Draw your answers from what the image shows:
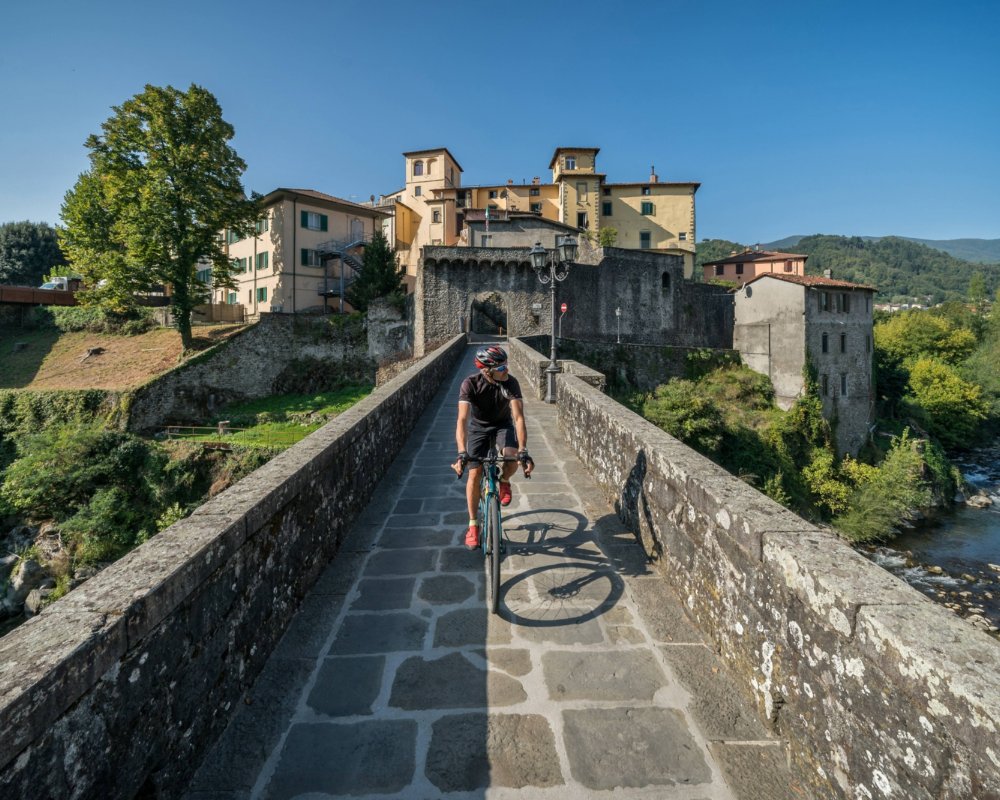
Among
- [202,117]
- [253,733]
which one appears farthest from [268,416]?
[253,733]

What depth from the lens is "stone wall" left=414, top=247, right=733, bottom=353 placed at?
111ft

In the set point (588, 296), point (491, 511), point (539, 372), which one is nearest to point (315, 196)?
point (588, 296)

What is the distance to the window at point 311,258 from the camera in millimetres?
37219

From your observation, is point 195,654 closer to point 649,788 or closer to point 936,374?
point 649,788

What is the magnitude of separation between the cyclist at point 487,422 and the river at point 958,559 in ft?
53.0

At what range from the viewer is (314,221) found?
3769 cm

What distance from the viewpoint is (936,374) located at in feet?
138

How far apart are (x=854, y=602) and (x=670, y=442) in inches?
104

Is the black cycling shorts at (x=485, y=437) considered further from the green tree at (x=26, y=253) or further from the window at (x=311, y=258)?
the green tree at (x=26, y=253)

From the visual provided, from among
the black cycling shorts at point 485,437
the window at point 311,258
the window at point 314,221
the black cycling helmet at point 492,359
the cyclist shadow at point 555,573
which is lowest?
the cyclist shadow at point 555,573

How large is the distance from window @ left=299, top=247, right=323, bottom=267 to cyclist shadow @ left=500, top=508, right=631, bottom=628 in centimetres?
3628

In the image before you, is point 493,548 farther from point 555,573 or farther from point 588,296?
point 588,296

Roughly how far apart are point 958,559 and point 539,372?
21.2 m

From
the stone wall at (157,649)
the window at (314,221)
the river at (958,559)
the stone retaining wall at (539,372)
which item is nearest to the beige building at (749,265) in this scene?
the river at (958,559)
